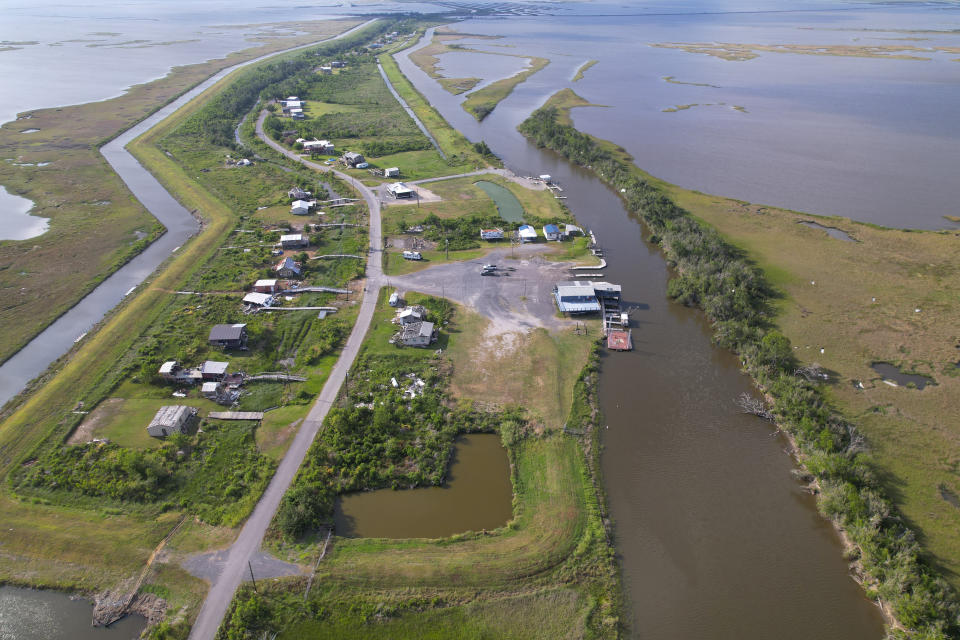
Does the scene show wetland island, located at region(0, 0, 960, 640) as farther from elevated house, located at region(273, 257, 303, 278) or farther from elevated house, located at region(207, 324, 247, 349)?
elevated house, located at region(273, 257, 303, 278)

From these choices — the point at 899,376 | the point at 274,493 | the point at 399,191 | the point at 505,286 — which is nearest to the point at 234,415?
the point at 274,493

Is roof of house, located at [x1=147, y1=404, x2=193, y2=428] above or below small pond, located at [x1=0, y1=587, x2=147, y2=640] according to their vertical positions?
above

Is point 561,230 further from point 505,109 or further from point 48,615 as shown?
point 505,109

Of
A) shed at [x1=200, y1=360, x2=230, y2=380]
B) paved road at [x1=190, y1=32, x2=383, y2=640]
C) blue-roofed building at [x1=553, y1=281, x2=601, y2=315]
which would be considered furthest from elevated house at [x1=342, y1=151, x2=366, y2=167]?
shed at [x1=200, y1=360, x2=230, y2=380]

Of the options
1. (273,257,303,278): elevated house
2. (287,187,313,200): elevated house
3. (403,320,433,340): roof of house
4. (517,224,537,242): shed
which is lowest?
(403,320,433,340): roof of house

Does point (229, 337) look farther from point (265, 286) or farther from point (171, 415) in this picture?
point (265, 286)
